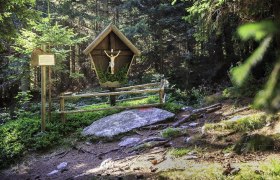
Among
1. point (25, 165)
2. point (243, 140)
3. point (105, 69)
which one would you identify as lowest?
point (25, 165)

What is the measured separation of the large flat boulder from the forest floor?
370 mm

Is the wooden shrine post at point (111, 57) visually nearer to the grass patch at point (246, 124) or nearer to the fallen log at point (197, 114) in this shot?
the fallen log at point (197, 114)

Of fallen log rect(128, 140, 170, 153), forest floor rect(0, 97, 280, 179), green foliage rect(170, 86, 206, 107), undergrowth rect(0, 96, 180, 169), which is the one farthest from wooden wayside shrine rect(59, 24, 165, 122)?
fallen log rect(128, 140, 170, 153)

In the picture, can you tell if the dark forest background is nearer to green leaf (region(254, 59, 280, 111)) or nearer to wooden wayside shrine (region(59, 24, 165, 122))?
wooden wayside shrine (region(59, 24, 165, 122))

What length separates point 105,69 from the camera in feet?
41.1

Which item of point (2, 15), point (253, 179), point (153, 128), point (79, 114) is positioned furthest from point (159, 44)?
point (253, 179)

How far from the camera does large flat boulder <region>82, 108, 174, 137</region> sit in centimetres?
1018

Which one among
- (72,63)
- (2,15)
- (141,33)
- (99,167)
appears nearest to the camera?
(99,167)

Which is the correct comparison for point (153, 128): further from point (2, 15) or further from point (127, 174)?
point (2, 15)

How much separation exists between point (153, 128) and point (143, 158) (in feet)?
9.66

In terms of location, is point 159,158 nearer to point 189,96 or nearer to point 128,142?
point 128,142

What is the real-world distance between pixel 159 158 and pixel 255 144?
209 centimetres

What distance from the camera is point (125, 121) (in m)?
10.7

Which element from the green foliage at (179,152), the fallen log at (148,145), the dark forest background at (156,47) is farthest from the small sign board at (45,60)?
the green foliage at (179,152)
